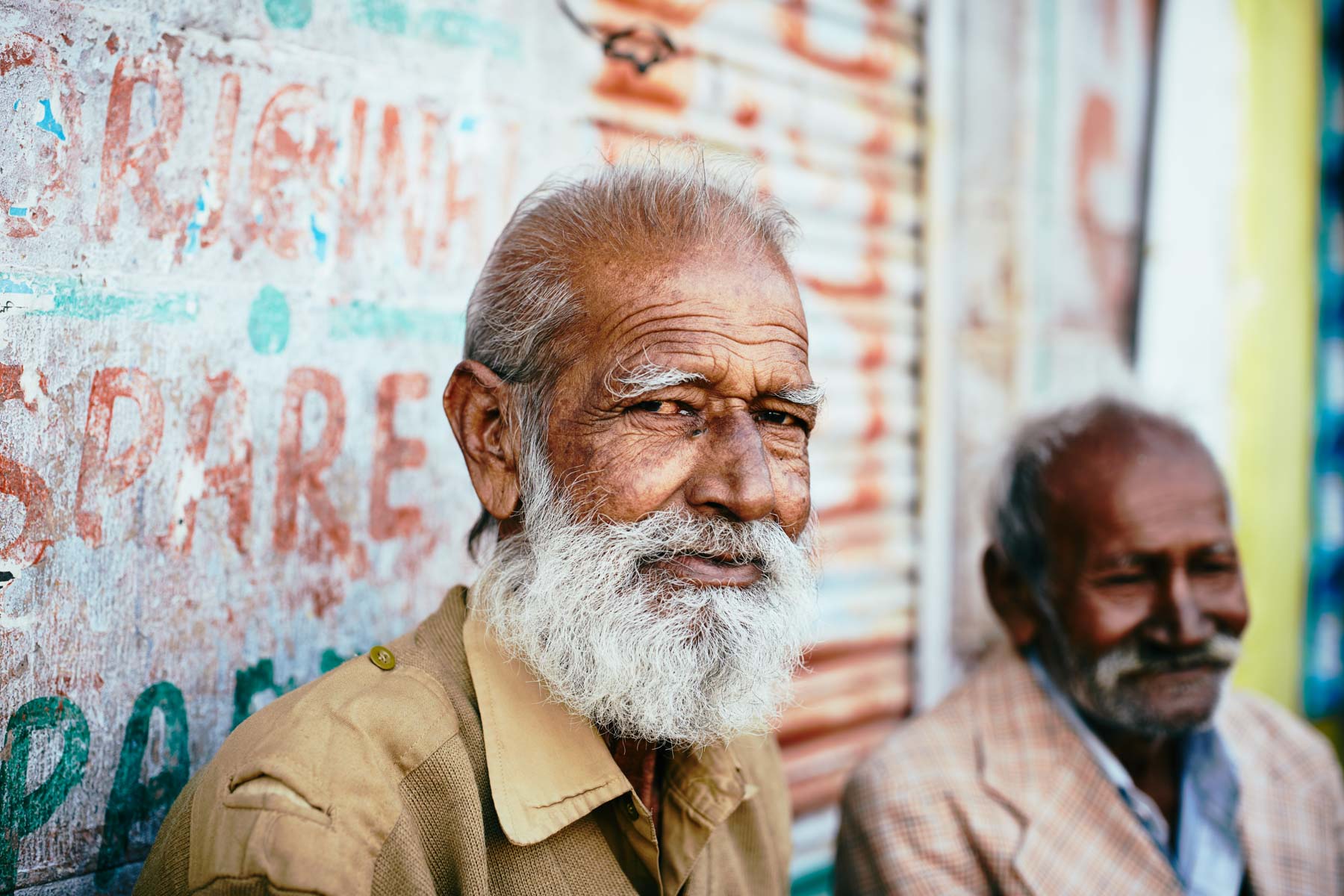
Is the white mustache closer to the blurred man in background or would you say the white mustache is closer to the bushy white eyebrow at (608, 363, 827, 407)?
the blurred man in background

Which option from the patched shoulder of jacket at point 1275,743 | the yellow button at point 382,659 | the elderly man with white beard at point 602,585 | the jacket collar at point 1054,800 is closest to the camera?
the elderly man with white beard at point 602,585

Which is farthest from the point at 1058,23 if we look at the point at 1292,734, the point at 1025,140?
the point at 1292,734

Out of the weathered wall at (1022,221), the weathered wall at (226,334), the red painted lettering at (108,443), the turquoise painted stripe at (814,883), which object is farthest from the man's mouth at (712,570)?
the weathered wall at (1022,221)

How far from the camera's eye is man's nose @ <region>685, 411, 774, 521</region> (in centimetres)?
170

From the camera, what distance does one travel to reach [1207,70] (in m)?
4.55

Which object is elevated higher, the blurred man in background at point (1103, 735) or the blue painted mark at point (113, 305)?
the blue painted mark at point (113, 305)

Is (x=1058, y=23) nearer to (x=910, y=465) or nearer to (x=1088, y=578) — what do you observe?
(x=910, y=465)

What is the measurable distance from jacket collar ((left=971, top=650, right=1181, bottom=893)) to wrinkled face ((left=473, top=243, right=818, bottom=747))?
3.42ft

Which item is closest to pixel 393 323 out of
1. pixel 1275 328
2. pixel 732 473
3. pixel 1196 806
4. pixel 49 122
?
pixel 49 122

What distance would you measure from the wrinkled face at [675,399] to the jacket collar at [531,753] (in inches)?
13.0

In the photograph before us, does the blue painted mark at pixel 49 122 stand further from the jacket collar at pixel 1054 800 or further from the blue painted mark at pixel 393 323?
the jacket collar at pixel 1054 800

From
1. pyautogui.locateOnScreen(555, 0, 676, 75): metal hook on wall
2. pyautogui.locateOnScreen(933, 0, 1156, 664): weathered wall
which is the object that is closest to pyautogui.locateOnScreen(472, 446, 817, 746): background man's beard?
pyautogui.locateOnScreen(555, 0, 676, 75): metal hook on wall

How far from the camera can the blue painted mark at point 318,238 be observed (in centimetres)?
214

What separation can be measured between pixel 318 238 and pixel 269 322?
0.22 metres
